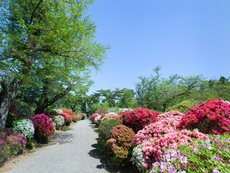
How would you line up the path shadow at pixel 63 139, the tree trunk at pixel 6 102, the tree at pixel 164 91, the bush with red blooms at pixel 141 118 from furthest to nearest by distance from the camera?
1. the tree at pixel 164 91
2. the path shadow at pixel 63 139
3. the tree trunk at pixel 6 102
4. the bush with red blooms at pixel 141 118

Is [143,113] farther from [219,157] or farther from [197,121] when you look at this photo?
[219,157]

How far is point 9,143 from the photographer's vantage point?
456cm

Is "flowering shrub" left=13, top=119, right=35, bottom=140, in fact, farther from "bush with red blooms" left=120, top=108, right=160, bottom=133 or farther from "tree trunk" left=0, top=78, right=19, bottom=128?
"bush with red blooms" left=120, top=108, right=160, bottom=133

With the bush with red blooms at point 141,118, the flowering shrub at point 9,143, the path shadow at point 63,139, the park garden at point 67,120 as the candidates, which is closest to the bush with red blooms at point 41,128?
the park garden at point 67,120

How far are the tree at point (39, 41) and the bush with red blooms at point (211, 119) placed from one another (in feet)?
21.9

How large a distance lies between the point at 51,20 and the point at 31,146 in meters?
7.20

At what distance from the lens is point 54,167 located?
4312 mm

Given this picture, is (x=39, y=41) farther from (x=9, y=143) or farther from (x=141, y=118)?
(x=141, y=118)

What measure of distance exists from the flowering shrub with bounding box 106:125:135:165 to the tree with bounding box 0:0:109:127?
16.9 feet

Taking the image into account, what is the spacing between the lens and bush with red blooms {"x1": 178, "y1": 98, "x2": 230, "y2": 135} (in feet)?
10.6

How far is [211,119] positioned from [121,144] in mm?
3133

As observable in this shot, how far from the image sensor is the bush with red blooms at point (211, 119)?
10.6ft

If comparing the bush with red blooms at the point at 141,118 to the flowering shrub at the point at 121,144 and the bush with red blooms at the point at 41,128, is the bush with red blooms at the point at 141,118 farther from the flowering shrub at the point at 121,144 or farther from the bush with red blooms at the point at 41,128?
the bush with red blooms at the point at 41,128

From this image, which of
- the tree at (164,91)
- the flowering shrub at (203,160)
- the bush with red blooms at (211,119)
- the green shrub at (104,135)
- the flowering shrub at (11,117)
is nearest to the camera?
the flowering shrub at (203,160)
